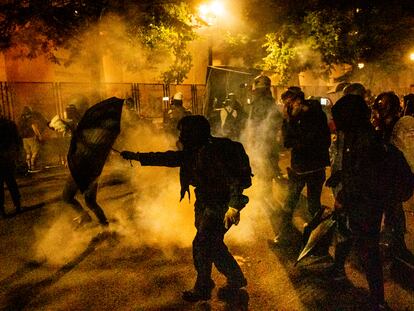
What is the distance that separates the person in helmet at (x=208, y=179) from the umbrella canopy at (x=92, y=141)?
968 millimetres

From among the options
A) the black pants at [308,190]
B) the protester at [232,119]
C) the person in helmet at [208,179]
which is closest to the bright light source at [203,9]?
the protester at [232,119]

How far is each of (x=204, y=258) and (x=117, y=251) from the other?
1846 mm

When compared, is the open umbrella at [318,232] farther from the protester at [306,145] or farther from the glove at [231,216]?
the protester at [306,145]

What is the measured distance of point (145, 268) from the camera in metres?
4.70

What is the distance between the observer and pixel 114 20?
11008 millimetres

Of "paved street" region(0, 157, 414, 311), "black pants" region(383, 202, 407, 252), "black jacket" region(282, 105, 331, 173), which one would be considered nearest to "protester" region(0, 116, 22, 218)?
"paved street" region(0, 157, 414, 311)

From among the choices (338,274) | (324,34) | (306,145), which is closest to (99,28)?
(306,145)

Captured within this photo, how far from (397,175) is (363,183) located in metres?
0.47

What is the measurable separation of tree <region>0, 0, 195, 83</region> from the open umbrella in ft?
28.6

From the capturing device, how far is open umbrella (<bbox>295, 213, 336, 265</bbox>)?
12.9 ft

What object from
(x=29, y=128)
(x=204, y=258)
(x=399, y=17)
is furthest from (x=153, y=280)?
(x=399, y=17)

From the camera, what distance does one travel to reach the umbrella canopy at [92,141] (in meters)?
4.58

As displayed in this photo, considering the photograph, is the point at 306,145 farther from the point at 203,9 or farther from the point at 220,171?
the point at 203,9

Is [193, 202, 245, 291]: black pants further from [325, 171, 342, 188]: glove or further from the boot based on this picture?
[325, 171, 342, 188]: glove
